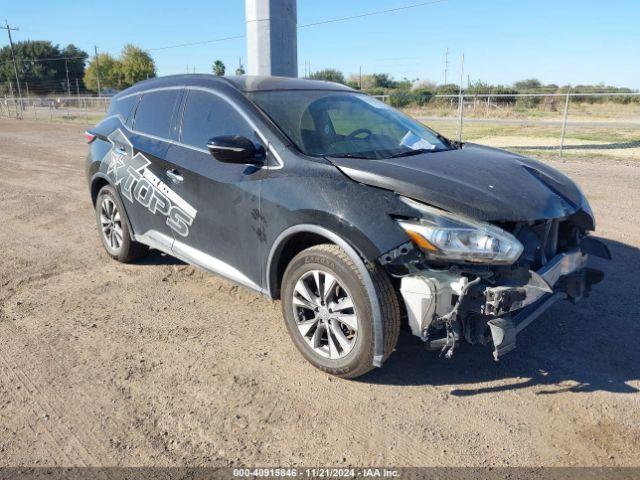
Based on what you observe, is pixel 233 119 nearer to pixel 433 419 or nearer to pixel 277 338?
pixel 277 338

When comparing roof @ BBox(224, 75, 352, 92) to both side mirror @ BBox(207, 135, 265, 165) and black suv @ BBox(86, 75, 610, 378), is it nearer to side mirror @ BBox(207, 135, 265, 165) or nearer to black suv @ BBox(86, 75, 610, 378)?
black suv @ BBox(86, 75, 610, 378)

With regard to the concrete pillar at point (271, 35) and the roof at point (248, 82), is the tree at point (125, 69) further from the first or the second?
the roof at point (248, 82)

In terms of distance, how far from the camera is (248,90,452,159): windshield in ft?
11.9

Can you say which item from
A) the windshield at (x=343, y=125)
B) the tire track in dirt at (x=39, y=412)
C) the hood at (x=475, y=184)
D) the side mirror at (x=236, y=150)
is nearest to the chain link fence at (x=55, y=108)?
the windshield at (x=343, y=125)

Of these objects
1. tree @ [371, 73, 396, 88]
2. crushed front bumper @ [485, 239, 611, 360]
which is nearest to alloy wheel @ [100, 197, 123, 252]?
crushed front bumper @ [485, 239, 611, 360]

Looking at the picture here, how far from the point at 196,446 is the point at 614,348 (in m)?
2.81

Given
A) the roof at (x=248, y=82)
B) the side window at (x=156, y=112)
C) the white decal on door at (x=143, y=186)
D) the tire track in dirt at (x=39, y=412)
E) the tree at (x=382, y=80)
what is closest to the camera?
the tire track in dirt at (x=39, y=412)

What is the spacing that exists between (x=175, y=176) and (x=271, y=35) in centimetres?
928

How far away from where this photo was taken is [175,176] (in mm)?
4113

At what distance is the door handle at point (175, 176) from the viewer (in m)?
4.08

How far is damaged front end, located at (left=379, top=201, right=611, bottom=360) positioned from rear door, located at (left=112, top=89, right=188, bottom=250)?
210 centimetres

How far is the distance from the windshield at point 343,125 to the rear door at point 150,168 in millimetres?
1027

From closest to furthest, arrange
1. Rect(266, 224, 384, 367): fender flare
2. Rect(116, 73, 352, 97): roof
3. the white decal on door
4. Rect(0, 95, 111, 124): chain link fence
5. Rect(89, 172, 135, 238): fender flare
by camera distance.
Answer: Rect(266, 224, 384, 367): fender flare < Rect(116, 73, 352, 97): roof < the white decal on door < Rect(89, 172, 135, 238): fender flare < Rect(0, 95, 111, 124): chain link fence

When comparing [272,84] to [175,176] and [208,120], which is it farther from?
[175,176]
